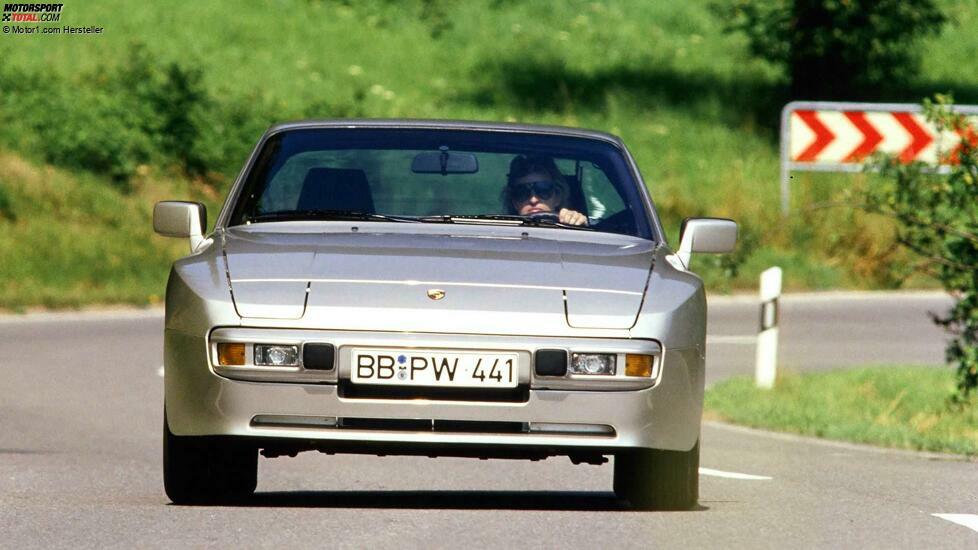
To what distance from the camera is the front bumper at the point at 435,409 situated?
747cm

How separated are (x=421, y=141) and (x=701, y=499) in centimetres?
195

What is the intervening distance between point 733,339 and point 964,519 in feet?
42.7

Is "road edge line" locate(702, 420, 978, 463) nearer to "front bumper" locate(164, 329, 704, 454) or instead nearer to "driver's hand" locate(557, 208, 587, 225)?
"driver's hand" locate(557, 208, 587, 225)

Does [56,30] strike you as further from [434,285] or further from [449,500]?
[434,285]

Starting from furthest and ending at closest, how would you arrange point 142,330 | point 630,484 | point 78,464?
point 142,330 → point 78,464 → point 630,484

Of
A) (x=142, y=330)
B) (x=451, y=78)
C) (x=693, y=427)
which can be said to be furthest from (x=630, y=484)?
(x=451, y=78)

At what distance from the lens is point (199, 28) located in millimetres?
40438

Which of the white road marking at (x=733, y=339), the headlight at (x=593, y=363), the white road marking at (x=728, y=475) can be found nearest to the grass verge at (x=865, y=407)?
the white road marking at (x=728, y=475)

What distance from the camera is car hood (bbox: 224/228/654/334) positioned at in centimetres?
750

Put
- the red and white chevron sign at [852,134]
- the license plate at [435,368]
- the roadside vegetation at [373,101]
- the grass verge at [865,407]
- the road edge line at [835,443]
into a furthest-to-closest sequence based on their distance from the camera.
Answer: the roadside vegetation at [373,101] → the red and white chevron sign at [852,134] → the grass verge at [865,407] → the road edge line at [835,443] → the license plate at [435,368]

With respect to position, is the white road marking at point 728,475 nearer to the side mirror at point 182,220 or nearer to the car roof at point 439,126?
the car roof at point 439,126

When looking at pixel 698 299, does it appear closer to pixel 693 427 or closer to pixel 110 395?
pixel 693 427

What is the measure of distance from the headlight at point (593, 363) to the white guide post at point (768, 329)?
836cm

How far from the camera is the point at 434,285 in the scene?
25.0ft
